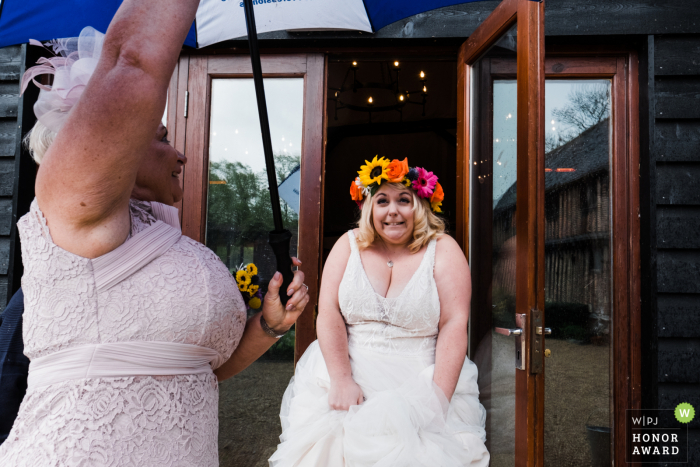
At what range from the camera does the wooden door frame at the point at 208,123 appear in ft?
9.83

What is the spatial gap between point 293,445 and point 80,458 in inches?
48.7

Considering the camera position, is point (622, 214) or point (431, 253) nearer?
point (431, 253)

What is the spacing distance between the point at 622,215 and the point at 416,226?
1467 mm

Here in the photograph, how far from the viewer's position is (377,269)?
2354 millimetres

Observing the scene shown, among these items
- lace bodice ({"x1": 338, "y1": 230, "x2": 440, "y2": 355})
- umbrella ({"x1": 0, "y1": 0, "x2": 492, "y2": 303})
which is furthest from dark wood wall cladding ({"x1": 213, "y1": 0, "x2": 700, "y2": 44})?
lace bodice ({"x1": 338, "y1": 230, "x2": 440, "y2": 355})

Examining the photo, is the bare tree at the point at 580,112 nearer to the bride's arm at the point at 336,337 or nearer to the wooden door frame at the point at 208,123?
the wooden door frame at the point at 208,123

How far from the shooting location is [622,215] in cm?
283

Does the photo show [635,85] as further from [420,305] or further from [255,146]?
[255,146]

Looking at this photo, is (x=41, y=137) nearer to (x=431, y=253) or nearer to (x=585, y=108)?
(x=431, y=253)

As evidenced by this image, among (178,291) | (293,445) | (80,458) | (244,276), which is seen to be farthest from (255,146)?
(80,458)

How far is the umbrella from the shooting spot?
4.27 feet

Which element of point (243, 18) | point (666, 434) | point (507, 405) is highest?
point (243, 18)

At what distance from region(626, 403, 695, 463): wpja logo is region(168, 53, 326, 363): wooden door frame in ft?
7.16

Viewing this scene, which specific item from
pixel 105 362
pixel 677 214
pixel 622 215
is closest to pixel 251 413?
pixel 105 362
